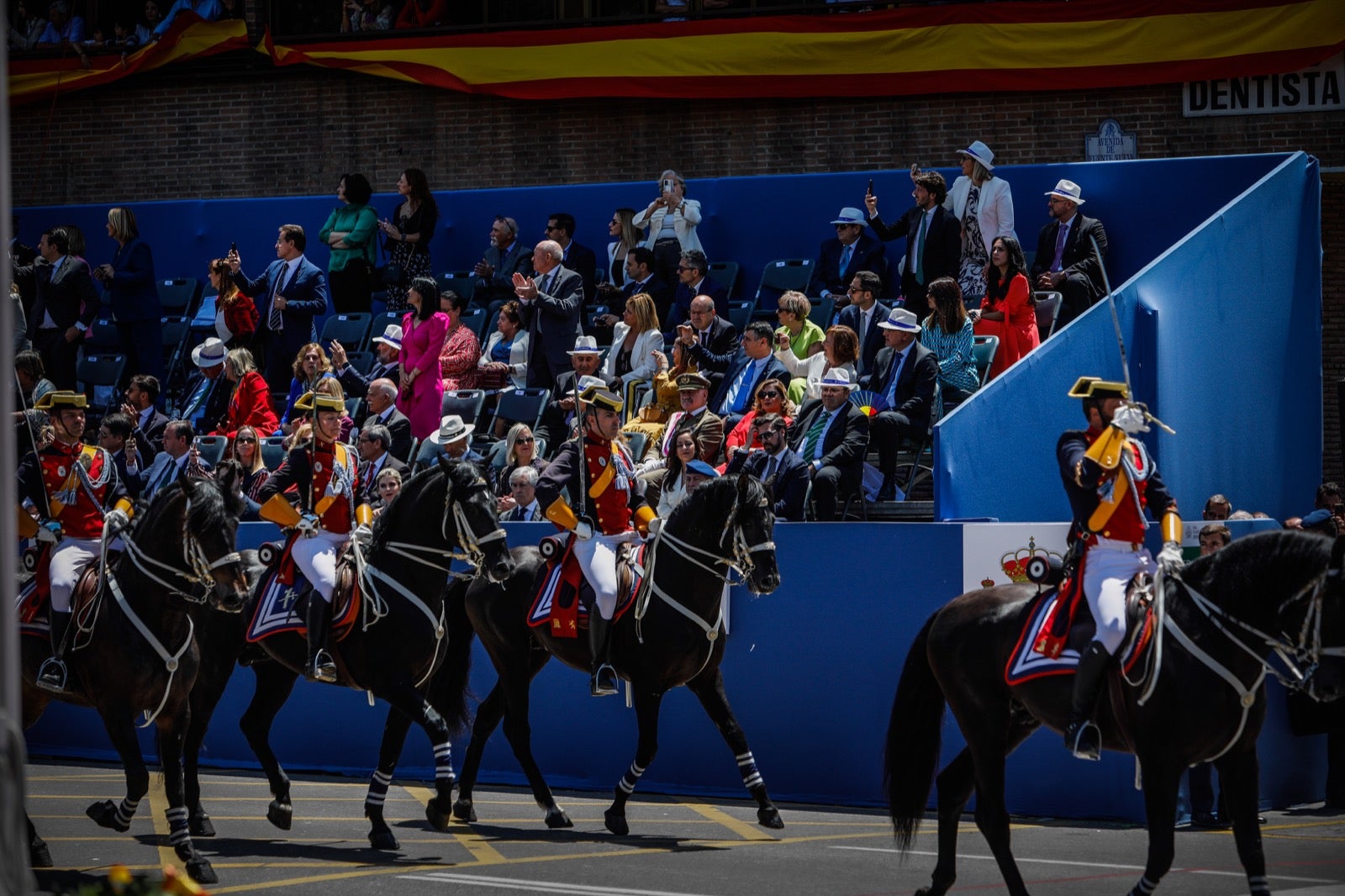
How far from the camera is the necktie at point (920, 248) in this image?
54.5ft

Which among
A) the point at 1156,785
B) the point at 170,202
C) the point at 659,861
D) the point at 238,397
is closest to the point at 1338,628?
the point at 1156,785

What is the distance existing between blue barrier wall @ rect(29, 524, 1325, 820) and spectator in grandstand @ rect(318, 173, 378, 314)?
5978 millimetres

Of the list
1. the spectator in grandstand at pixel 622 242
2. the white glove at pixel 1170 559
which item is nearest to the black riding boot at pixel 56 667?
the white glove at pixel 1170 559

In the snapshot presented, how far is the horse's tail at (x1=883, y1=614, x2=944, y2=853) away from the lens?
993 centimetres

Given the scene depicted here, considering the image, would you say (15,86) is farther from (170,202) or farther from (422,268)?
(422,268)

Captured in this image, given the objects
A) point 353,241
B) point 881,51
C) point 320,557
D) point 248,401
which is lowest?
point 320,557

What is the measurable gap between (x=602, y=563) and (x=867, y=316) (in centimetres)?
421

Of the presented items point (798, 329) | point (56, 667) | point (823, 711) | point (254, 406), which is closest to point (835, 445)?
point (823, 711)

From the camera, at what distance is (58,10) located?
24734mm

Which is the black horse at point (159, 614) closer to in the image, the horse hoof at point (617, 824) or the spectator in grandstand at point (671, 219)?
the horse hoof at point (617, 824)

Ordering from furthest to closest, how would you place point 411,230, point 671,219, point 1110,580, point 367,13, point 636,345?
point 367,13 → point 411,230 → point 671,219 → point 636,345 → point 1110,580

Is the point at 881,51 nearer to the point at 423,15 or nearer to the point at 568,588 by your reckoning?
the point at 423,15

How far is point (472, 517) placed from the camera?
38.4ft

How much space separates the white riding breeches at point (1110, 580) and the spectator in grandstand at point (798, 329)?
655 centimetres
